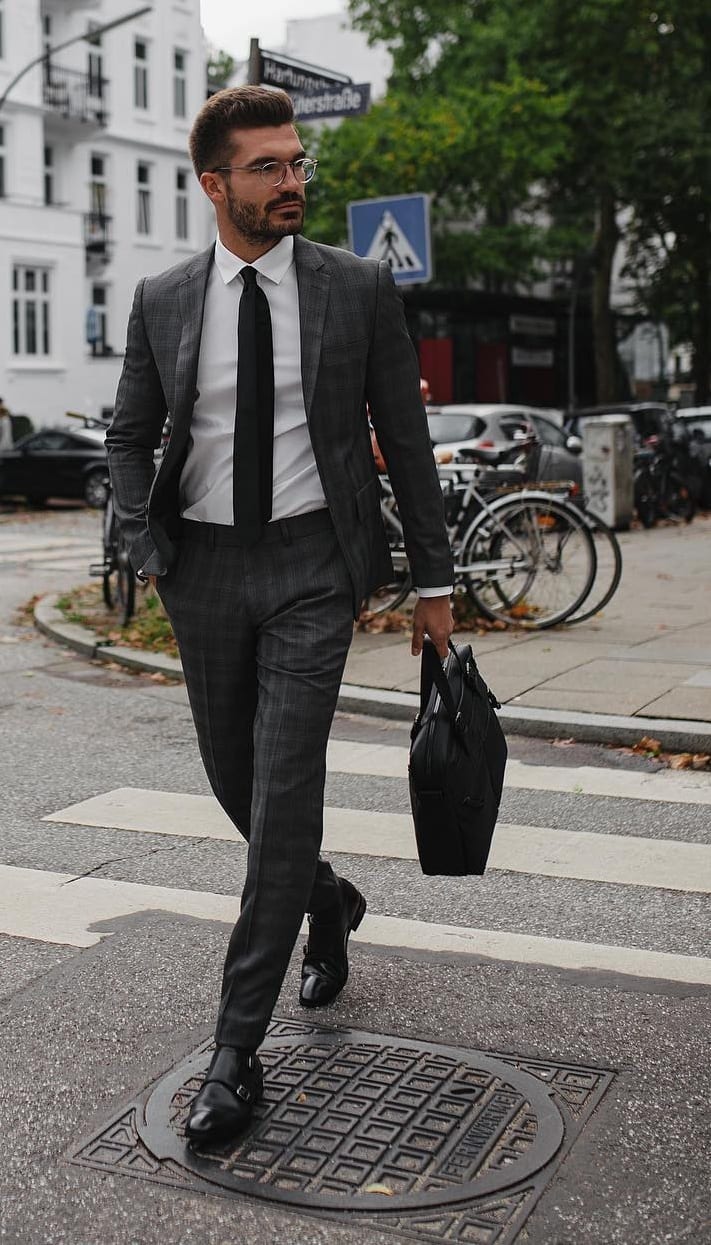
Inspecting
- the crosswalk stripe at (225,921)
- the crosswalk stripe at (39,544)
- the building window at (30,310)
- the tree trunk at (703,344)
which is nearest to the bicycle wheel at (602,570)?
the crosswalk stripe at (225,921)

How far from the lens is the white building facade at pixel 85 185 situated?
38562 mm

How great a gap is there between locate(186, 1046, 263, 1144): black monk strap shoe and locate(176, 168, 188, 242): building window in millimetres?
44126

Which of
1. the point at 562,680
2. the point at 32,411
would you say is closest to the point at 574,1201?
the point at 562,680

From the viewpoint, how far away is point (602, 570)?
33.3ft

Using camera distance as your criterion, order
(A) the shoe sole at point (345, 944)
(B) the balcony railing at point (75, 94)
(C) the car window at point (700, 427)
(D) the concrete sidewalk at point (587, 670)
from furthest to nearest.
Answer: (B) the balcony railing at point (75, 94), (C) the car window at point (700, 427), (D) the concrete sidewalk at point (587, 670), (A) the shoe sole at point (345, 944)

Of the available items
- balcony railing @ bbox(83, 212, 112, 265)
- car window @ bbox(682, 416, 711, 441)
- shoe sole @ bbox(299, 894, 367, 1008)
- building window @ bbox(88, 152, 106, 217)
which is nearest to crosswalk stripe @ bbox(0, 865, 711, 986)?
shoe sole @ bbox(299, 894, 367, 1008)

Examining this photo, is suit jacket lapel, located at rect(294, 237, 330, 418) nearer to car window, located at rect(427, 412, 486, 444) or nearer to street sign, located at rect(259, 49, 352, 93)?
street sign, located at rect(259, 49, 352, 93)

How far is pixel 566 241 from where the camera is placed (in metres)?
38.4

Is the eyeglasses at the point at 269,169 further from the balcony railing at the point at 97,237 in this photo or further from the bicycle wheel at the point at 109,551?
the balcony railing at the point at 97,237

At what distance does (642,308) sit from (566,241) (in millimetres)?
8385

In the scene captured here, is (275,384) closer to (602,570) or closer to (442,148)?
(602,570)

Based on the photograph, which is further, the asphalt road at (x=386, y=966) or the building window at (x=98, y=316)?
the building window at (x=98, y=316)

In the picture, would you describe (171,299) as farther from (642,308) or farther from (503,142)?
(642,308)

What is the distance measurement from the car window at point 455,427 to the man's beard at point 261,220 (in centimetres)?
1483
